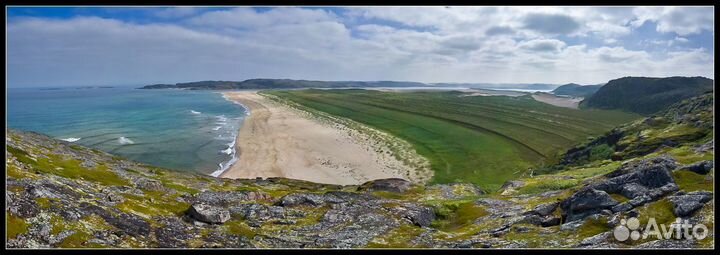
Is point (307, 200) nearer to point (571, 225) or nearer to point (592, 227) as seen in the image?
point (571, 225)

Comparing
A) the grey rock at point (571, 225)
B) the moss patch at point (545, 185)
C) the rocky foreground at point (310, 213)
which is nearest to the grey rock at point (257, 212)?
the rocky foreground at point (310, 213)

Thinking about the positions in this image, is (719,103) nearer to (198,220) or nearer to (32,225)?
(198,220)

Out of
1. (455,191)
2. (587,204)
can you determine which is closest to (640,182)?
(587,204)

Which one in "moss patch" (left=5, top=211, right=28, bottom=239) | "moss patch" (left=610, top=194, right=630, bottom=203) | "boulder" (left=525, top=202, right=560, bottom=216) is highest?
"moss patch" (left=5, top=211, right=28, bottom=239)

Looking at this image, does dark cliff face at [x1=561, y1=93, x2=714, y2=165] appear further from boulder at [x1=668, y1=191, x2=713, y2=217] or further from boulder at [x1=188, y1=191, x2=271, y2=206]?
boulder at [x1=188, y1=191, x2=271, y2=206]

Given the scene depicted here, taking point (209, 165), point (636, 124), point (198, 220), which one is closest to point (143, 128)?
point (209, 165)

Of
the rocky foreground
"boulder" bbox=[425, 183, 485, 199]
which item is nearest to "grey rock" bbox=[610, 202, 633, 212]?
the rocky foreground

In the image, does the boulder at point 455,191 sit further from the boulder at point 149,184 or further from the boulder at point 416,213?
the boulder at point 149,184
